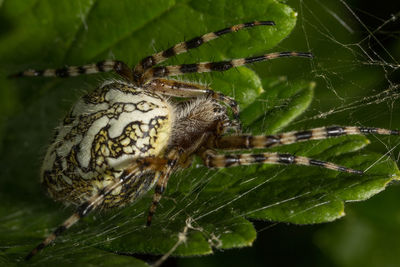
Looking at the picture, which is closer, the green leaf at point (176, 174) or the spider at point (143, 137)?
the green leaf at point (176, 174)

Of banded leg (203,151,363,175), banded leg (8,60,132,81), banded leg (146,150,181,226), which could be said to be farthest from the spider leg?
banded leg (8,60,132,81)

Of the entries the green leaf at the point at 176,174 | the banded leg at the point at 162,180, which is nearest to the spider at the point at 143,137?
the banded leg at the point at 162,180

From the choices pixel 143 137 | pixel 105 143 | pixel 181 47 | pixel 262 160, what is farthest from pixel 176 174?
pixel 181 47

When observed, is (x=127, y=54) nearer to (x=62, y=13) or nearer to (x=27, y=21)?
(x=62, y=13)

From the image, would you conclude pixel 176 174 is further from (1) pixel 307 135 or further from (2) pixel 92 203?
(1) pixel 307 135

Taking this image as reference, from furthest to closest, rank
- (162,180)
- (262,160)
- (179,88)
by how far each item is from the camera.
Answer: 1. (179,88)
2. (162,180)
3. (262,160)

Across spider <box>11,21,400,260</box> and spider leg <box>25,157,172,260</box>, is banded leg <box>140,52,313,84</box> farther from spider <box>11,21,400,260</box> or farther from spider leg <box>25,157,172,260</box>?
spider leg <box>25,157,172,260</box>

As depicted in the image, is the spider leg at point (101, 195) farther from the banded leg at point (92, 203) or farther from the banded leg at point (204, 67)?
the banded leg at point (204, 67)
